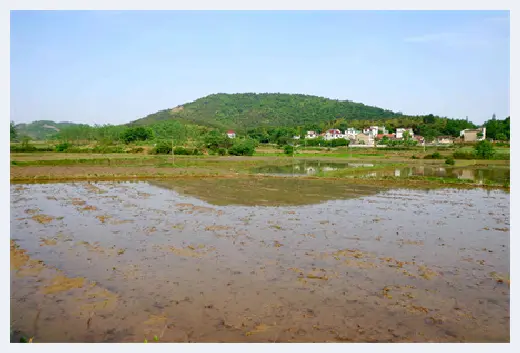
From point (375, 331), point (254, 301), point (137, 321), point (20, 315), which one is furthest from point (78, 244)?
point (375, 331)

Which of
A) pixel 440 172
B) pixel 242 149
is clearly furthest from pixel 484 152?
pixel 242 149

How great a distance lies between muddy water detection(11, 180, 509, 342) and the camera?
596 cm

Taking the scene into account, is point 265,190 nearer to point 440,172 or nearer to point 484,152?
point 440,172

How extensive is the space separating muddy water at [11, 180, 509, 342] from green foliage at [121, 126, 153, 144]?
6518 cm

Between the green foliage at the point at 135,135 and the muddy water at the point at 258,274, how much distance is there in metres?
65.2

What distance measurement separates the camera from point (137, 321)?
6039 mm

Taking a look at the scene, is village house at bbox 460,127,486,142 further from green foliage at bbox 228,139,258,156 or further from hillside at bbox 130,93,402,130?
hillside at bbox 130,93,402,130

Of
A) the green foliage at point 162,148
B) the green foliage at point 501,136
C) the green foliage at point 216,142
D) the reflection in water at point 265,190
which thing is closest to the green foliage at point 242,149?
the green foliage at point 216,142

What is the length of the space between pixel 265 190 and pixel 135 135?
63565mm

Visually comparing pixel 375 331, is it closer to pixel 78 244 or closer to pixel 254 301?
pixel 254 301

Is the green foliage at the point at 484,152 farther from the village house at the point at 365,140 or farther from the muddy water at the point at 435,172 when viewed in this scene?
the village house at the point at 365,140

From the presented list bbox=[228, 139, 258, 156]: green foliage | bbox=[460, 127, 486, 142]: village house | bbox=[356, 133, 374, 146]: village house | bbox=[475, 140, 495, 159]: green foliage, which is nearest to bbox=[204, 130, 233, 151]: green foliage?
bbox=[228, 139, 258, 156]: green foliage

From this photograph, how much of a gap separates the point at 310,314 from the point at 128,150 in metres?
51.4

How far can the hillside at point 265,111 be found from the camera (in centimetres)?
14200
